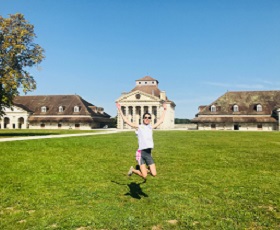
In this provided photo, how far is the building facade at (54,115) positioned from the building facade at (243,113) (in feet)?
103

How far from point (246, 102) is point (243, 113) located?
15.0 feet

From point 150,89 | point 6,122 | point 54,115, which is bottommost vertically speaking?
point 6,122

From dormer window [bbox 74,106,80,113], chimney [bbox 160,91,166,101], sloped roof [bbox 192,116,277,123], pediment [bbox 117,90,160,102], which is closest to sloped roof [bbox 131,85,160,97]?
chimney [bbox 160,91,166,101]

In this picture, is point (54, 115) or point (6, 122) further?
point (6, 122)

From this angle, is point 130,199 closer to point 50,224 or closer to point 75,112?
point 50,224

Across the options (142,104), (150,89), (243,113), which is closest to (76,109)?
(142,104)

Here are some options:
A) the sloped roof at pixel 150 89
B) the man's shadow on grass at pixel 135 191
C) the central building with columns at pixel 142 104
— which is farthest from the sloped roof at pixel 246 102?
the man's shadow on grass at pixel 135 191

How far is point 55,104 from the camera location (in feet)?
278

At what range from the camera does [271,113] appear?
2768 inches

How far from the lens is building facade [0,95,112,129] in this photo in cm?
7956

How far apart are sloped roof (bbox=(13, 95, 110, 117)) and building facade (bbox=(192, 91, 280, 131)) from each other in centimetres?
3288

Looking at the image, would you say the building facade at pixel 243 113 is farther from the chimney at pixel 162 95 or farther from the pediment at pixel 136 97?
the pediment at pixel 136 97

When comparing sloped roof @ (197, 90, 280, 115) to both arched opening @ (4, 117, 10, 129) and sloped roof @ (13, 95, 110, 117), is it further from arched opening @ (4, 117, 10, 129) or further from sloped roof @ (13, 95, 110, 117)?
arched opening @ (4, 117, 10, 129)

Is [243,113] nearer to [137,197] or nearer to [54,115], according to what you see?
[54,115]
